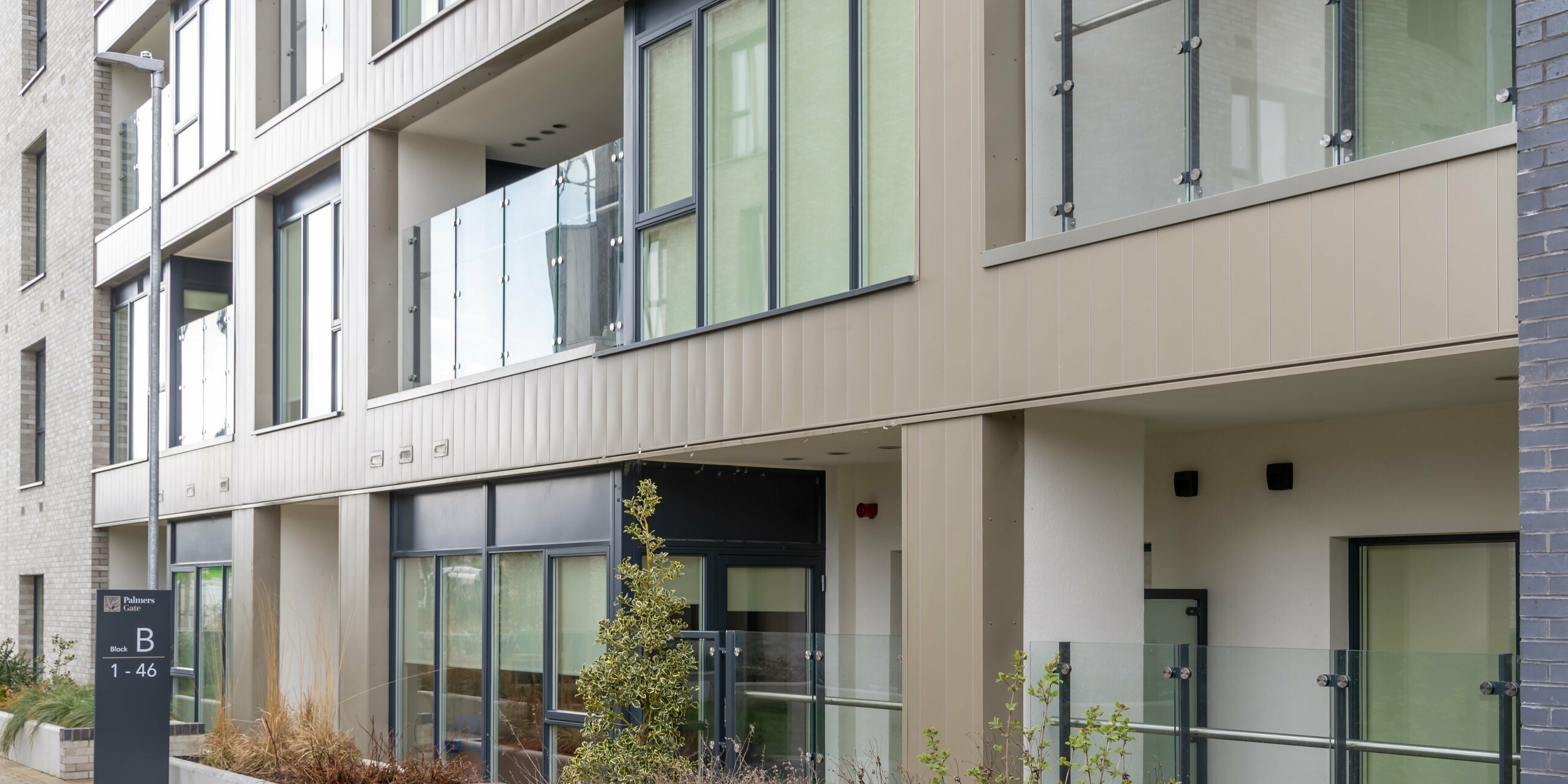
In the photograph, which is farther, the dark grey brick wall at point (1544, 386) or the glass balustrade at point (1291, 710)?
the glass balustrade at point (1291, 710)

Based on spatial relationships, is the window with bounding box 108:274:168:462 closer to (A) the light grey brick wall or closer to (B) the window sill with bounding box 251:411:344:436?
(A) the light grey brick wall

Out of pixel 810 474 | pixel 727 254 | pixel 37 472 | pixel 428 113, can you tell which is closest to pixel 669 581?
pixel 810 474

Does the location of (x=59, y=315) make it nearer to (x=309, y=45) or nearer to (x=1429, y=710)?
(x=309, y=45)

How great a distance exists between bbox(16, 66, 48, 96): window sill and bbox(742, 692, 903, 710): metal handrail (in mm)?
20382

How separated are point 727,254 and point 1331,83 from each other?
14.6ft

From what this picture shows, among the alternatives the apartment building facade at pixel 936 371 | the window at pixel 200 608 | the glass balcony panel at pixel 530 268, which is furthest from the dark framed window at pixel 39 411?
the glass balcony panel at pixel 530 268

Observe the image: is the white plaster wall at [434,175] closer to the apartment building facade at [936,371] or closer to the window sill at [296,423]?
the apartment building facade at [936,371]

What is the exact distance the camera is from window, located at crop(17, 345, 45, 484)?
→ 2486cm

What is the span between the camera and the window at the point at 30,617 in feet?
80.4

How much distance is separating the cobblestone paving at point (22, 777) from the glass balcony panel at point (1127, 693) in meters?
11.8

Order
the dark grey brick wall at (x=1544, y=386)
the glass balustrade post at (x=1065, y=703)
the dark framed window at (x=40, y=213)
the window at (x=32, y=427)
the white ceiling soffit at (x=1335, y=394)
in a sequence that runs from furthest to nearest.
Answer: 1. the dark framed window at (x=40, y=213)
2. the window at (x=32, y=427)
3. the glass balustrade post at (x=1065, y=703)
4. the white ceiling soffit at (x=1335, y=394)
5. the dark grey brick wall at (x=1544, y=386)

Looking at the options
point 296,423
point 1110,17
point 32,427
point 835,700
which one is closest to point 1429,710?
point 1110,17

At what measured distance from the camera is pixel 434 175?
15.2 metres

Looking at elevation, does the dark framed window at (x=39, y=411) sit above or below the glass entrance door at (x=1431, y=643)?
above
